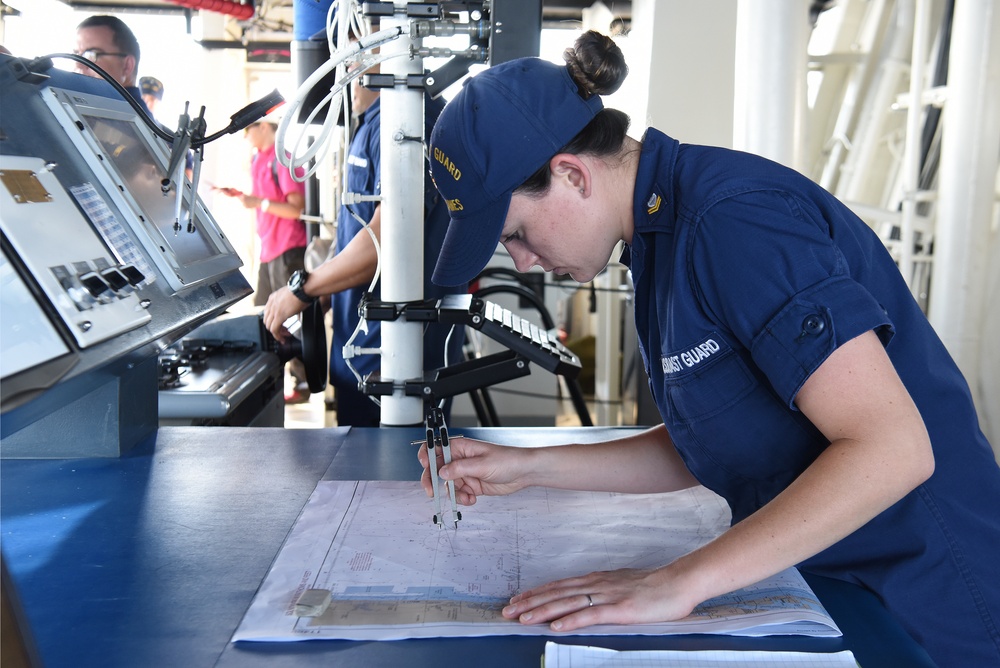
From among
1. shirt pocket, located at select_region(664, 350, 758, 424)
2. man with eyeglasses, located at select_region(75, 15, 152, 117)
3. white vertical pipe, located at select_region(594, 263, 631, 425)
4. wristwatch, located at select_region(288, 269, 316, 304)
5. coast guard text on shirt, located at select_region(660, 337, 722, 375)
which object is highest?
man with eyeglasses, located at select_region(75, 15, 152, 117)

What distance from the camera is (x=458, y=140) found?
880 millimetres

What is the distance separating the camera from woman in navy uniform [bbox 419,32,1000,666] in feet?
2.47

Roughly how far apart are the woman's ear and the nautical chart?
0.41m

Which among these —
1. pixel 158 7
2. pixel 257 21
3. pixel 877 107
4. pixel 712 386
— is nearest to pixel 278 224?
pixel 257 21

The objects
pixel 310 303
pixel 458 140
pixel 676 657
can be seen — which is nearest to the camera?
pixel 676 657

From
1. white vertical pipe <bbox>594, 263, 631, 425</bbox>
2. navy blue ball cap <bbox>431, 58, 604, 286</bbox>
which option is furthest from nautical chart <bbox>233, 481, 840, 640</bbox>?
white vertical pipe <bbox>594, 263, 631, 425</bbox>

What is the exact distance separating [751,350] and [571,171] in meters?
0.27

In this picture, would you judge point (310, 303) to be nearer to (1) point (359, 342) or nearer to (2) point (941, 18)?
(1) point (359, 342)

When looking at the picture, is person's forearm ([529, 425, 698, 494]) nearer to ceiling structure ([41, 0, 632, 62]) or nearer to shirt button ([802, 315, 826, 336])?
shirt button ([802, 315, 826, 336])

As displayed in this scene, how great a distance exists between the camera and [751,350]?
800 mm

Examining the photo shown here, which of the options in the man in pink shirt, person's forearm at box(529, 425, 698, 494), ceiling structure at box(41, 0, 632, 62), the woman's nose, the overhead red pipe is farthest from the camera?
ceiling structure at box(41, 0, 632, 62)

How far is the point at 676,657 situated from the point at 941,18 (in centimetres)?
311

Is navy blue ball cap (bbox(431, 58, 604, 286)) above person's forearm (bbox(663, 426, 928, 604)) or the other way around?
above

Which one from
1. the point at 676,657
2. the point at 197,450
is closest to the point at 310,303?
the point at 197,450
